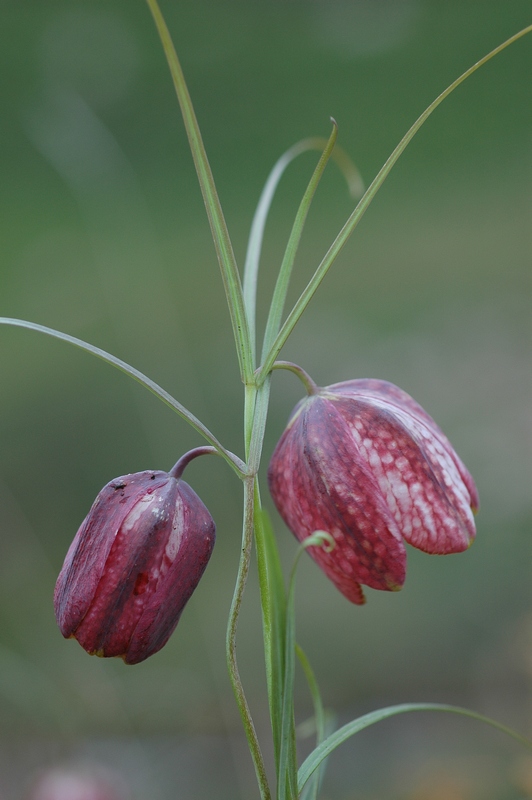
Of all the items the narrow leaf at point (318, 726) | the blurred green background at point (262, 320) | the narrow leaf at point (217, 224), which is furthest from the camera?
the blurred green background at point (262, 320)

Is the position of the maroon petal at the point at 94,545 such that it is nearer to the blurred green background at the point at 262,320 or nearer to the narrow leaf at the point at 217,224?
the narrow leaf at the point at 217,224

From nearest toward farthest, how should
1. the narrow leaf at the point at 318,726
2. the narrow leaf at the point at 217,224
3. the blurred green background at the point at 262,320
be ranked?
1. the narrow leaf at the point at 217,224
2. the narrow leaf at the point at 318,726
3. the blurred green background at the point at 262,320

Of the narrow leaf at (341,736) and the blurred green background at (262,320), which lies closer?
the narrow leaf at (341,736)

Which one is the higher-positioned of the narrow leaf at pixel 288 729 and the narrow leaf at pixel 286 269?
the narrow leaf at pixel 286 269

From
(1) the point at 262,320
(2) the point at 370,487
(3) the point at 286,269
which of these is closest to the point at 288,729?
(2) the point at 370,487

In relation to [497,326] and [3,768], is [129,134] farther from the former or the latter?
[3,768]

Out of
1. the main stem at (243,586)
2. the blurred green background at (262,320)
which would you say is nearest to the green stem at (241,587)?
the main stem at (243,586)

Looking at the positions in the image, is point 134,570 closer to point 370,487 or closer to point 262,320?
point 370,487
